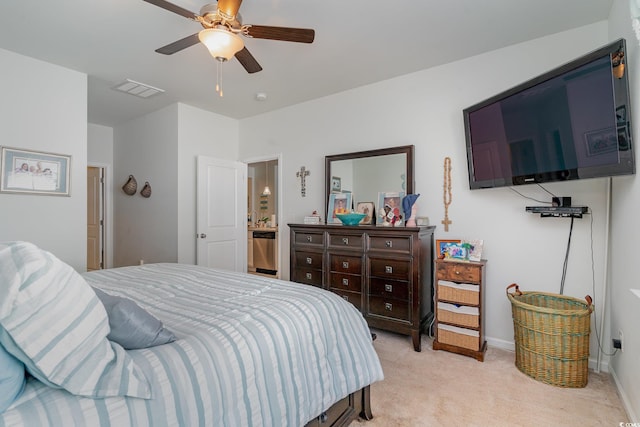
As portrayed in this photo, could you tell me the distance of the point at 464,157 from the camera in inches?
116

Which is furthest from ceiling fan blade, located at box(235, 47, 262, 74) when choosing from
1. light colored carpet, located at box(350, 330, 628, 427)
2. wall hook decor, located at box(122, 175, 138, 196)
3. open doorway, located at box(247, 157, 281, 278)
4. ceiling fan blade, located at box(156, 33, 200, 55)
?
open doorway, located at box(247, 157, 281, 278)

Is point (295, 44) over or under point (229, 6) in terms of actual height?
over

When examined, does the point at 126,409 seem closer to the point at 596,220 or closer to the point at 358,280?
the point at 358,280

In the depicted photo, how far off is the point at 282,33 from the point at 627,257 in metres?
2.50

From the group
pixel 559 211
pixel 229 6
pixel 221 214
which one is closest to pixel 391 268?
pixel 559 211

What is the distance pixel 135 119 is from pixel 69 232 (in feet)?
7.37

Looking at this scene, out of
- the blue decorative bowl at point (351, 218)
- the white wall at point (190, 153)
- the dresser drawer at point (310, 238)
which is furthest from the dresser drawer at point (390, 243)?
the white wall at point (190, 153)

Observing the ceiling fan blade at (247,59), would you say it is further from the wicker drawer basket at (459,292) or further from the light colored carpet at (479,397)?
the light colored carpet at (479,397)

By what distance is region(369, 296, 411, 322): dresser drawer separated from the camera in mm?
2770

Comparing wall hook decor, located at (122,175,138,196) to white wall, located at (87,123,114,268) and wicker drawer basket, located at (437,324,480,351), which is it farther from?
wicker drawer basket, located at (437,324,480,351)

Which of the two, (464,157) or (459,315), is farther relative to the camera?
(464,157)

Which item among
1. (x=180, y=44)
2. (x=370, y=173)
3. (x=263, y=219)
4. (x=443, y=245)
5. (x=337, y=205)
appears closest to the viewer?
(x=180, y=44)

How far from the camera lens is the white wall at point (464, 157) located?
247 cm

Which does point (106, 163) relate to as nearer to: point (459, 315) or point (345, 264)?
point (345, 264)
